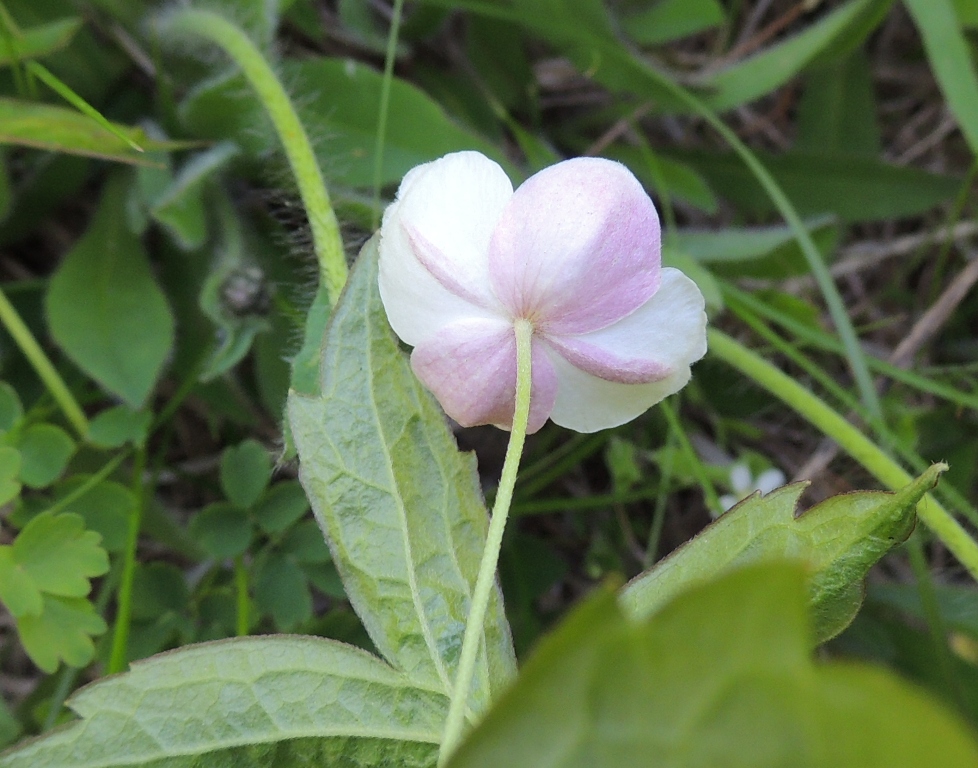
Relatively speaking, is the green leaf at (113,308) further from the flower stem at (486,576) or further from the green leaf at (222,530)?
the flower stem at (486,576)

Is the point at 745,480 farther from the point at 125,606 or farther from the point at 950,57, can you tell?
the point at 125,606

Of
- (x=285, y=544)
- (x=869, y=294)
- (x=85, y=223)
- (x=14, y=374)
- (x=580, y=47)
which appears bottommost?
(x=869, y=294)

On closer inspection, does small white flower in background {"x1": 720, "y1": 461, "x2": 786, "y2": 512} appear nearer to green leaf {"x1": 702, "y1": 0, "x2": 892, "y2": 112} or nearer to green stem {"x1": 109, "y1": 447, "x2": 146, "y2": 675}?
green leaf {"x1": 702, "y1": 0, "x2": 892, "y2": 112}

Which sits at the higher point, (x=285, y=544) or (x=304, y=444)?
(x=304, y=444)

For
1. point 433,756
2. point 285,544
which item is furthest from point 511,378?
point 285,544

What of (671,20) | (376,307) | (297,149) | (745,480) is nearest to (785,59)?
(671,20)

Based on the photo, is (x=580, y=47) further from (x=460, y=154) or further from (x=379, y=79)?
(x=460, y=154)
